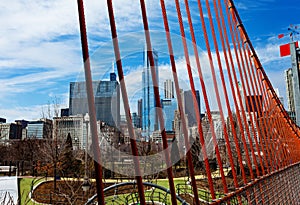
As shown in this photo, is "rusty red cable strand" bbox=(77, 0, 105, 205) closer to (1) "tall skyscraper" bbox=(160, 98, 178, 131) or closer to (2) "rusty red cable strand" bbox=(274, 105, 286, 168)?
(1) "tall skyscraper" bbox=(160, 98, 178, 131)

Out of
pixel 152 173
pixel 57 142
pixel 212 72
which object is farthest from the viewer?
pixel 57 142

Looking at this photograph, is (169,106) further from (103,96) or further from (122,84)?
(122,84)

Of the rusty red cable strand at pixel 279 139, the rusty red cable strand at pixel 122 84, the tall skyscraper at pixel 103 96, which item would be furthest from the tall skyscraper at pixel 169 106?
the rusty red cable strand at pixel 122 84

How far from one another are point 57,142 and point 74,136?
113 cm

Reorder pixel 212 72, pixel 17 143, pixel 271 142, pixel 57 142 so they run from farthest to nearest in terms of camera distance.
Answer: pixel 17 143, pixel 57 142, pixel 271 142, pixel 212 72

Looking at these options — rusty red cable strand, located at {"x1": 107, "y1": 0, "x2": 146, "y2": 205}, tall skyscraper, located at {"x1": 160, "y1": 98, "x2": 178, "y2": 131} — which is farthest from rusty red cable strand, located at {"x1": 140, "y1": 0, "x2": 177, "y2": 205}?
tall skyscraper, located at {"x1": 160, "y1": 98, "x2": 178, "y2": 131}

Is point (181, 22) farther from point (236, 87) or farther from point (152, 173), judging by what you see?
point (152, 173)

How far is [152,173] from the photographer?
7410 millimetres

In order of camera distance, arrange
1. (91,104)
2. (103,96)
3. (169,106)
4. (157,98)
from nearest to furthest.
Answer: (91,104), (157,98), (103,96), (169,106)

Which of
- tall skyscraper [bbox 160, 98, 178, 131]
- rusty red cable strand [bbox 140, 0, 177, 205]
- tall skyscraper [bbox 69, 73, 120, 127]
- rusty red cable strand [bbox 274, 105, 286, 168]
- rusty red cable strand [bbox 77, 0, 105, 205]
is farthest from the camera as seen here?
tall skyscraper [bbox 160, 98, 178, 131]

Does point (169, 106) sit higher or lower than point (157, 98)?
higher

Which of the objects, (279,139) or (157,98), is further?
(279,139)

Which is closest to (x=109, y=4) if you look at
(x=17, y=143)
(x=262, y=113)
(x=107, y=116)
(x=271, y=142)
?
(x=262, y=113)

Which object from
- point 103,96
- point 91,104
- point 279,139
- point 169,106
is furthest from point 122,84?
point 169,106
